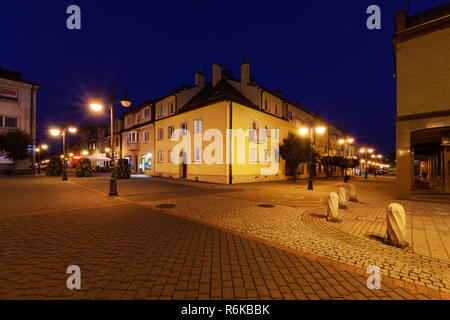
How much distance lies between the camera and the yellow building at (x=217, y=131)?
18359 millimetres

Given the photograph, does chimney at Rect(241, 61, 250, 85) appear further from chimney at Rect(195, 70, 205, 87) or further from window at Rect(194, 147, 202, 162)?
window at Rect(194, 147, 202, 162)

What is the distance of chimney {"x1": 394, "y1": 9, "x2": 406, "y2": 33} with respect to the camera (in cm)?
1052

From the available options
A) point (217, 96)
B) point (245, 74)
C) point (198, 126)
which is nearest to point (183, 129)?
point (198, 126)

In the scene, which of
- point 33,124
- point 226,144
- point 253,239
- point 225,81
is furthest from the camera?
point 33,124

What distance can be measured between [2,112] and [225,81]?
2997cm

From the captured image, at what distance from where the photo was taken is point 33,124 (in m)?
27.5

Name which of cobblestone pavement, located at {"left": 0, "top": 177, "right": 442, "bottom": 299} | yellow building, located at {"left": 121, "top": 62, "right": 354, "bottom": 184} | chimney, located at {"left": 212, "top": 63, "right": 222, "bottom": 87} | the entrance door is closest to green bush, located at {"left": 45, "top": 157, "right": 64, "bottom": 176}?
yellow building, located at {"left": 121, "top": 62, "right": 354, "bottom": 184}

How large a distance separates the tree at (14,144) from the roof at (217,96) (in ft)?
67.0

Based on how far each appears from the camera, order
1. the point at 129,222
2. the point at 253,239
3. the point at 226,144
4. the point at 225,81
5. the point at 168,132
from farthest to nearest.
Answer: the point at 168,132, the point at 225,81, the point at 226,144, the point at 129,222, the point at 253,239

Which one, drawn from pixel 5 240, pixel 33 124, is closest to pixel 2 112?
pixel 33 124

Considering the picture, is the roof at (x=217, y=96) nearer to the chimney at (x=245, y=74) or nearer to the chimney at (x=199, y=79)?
the chimney at (x=199, y=79)

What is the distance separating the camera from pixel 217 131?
1853cm

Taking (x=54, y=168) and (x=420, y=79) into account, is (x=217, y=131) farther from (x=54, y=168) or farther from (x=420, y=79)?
(x=54, y=168)
